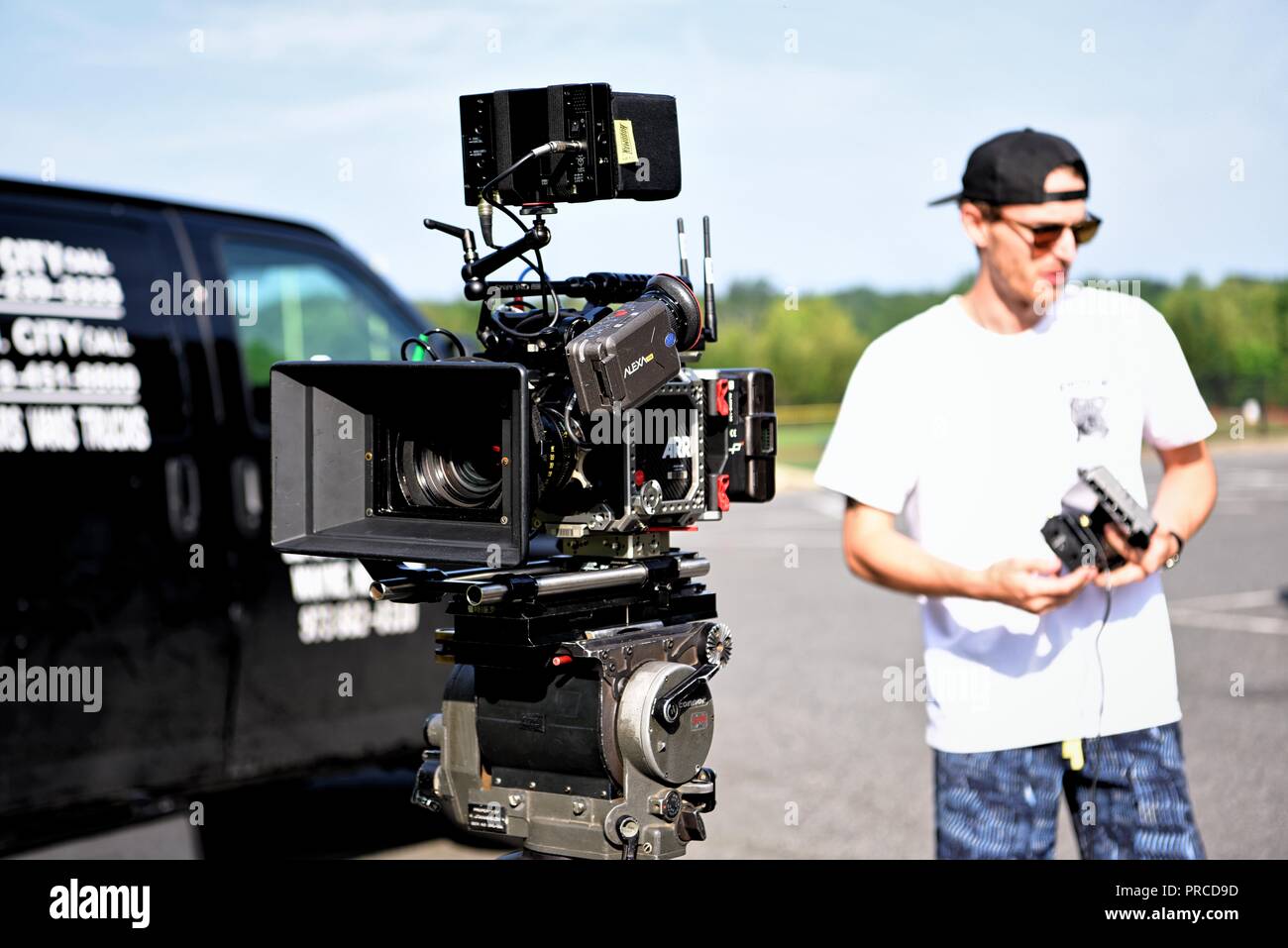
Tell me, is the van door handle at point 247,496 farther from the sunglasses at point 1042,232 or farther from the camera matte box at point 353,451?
the sunglasses at point 1042,232

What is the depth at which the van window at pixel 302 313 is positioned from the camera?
581 centimetres

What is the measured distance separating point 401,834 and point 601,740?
407 cm

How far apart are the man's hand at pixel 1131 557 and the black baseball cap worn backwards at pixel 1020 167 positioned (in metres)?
0.78

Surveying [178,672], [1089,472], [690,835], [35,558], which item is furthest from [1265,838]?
[35,558]

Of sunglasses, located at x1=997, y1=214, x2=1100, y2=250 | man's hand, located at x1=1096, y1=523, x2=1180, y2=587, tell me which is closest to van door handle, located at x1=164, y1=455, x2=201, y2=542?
sunglasses, located at x1=997, y1=214, x2=1100, y2=250

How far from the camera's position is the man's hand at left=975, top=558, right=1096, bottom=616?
312 cm

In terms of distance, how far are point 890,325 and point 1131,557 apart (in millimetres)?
45342

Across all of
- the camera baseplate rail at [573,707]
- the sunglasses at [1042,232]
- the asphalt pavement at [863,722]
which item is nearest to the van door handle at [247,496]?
the asphalt pavement at [863,722]

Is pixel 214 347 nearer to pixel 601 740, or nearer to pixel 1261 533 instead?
pixel 601 740

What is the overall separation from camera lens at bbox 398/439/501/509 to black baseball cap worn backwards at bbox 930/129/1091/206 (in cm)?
132

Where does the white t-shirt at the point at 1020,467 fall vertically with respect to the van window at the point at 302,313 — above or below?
below

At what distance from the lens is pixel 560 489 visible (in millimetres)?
2865

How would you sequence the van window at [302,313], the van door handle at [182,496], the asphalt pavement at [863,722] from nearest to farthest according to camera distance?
the van door handle at [182,496], the van window at [302,313], the asphalt pavement at [863,722]

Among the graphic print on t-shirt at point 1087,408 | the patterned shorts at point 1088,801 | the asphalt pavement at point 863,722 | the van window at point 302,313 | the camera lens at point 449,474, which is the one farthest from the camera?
the asphalt pavement at point 863,722
